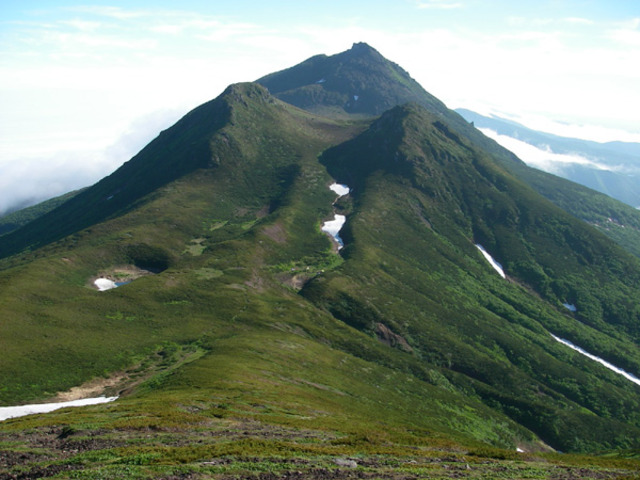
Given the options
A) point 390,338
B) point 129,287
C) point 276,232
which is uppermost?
point 276,232

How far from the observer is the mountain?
36969mm

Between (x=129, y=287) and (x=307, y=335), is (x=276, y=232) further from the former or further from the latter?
(x=129, y=287)

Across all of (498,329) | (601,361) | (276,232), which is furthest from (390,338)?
(601,361)

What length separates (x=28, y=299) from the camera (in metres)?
95.7

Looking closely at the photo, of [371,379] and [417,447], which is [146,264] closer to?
[371,379]

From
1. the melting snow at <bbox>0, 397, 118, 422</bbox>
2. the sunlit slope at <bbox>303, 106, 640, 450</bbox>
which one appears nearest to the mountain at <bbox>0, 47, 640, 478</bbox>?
the sunlit slope at <bbox>303, 106, 640, 450</bbox>

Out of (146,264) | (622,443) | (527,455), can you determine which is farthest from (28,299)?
(622,443)

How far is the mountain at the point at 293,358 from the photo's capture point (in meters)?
37.0

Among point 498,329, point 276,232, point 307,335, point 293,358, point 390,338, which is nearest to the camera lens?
point 293,358

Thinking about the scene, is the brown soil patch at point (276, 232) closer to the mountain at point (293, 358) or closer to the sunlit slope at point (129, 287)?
the sunlit slope at point (129, 287)

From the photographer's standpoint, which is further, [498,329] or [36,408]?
[498,329]

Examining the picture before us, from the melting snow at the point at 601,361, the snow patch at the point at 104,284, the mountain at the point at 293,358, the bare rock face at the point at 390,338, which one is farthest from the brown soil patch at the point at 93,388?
the melting snow at the point at 601,361

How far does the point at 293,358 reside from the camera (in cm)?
9150

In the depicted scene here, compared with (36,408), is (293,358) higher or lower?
lower
